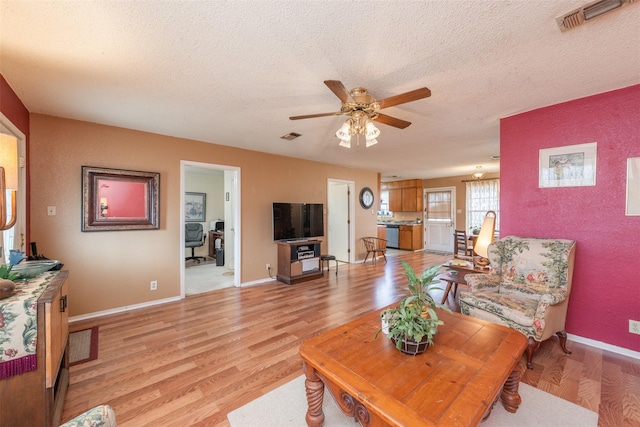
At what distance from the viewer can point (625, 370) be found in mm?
2064

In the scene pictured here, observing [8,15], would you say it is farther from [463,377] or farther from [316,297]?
[316,297]

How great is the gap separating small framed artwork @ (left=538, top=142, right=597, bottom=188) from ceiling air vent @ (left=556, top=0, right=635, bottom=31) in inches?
60.1

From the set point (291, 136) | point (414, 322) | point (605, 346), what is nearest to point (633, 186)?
point (605, 346)

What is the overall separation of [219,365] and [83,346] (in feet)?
4.70

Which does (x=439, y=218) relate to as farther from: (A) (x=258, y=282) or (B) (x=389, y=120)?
(B) (x=389, y=120)

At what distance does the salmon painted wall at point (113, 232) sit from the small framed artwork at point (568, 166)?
13.0 feet

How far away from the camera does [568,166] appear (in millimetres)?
2562

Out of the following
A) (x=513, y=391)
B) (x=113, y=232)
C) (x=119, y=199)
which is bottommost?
(x=513, y=391)

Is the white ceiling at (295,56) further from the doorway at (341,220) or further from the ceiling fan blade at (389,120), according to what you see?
the doorway at (341,220)

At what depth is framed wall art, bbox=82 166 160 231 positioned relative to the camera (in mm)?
3061

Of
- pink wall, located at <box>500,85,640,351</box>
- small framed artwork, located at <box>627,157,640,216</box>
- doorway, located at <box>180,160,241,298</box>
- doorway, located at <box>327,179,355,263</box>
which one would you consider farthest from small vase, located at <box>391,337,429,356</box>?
doorway, located at <box>327,179,355,263</box>

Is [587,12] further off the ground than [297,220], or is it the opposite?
[587,12]

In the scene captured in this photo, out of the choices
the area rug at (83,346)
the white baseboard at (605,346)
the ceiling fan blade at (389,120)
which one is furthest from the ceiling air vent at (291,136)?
the white baseboard at (605,346)

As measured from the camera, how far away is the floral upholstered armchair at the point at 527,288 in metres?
2.12
